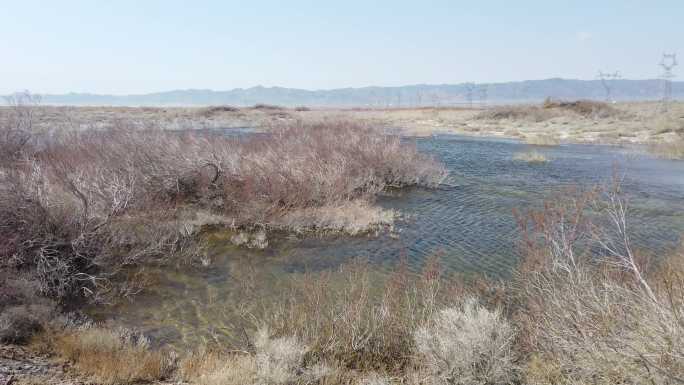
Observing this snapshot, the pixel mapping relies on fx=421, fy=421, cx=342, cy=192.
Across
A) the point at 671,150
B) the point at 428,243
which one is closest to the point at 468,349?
the point at 428,243

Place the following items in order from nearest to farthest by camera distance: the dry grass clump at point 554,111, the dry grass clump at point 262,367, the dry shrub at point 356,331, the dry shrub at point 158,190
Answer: the dry grass clump at point 262,367 → the dry shrub at point 356,331 → the dry shrub at point 158,190 → the dry grass clump at point 554,111

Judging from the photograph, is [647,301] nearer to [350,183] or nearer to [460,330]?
[460,330]

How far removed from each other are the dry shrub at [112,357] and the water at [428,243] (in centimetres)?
82

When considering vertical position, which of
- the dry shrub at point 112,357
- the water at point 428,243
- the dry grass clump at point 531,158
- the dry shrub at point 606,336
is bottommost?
the water at point 428,243

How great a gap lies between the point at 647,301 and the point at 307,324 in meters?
3.92

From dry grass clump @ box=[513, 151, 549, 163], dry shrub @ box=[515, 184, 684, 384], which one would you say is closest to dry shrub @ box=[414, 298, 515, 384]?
dry shrub @ box=[515, 184, 684, 384]

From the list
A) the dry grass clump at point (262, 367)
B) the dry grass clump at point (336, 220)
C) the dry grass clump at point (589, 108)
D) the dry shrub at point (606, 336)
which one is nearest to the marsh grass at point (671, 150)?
the dry grass clump at point (589, 108)

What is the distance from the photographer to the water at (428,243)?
7.69 meters

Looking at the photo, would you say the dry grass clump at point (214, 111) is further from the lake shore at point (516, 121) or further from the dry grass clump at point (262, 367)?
the dry grass clump at point (262, 367)

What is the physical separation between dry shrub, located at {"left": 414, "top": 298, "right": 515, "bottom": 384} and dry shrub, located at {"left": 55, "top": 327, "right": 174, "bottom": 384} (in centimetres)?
334

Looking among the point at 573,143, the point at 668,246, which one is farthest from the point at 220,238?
the point at 573,143

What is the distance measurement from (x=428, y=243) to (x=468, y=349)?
6632mm

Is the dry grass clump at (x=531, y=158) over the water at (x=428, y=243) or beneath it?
over

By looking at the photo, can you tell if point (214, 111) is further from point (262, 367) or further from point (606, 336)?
point (606, 336)
